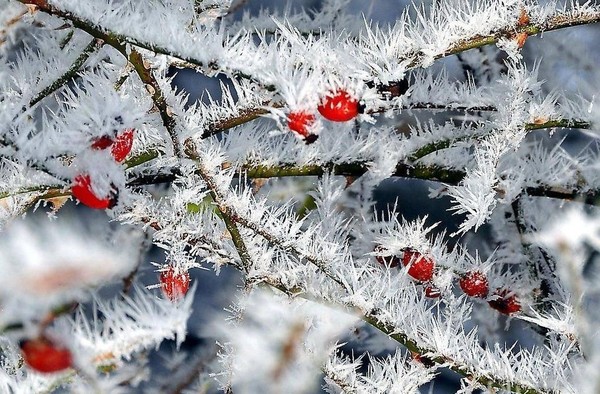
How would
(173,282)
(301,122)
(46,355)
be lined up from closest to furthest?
1. (46,355)
2. (301,122)
3. (173,282)

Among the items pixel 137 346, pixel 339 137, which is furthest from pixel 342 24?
pixel 137 346

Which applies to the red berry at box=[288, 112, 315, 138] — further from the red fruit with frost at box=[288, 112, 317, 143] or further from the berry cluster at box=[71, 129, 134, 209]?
the berry cluster at box=[71, 129, 134, 209]

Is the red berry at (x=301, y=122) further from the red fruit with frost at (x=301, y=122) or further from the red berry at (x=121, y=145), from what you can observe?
the red berry at (x=121, y=145)

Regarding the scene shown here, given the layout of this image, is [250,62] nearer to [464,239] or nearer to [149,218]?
[149,218]

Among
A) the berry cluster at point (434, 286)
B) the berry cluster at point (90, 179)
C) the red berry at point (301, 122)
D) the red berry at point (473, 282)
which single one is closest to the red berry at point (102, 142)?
the berry cluster at point (90, 179)

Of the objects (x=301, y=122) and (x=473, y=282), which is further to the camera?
(x=473, y=282)

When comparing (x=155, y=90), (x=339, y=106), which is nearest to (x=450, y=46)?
(x=339, y=106)

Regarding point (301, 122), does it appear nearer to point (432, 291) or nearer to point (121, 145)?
point (121, 145)
